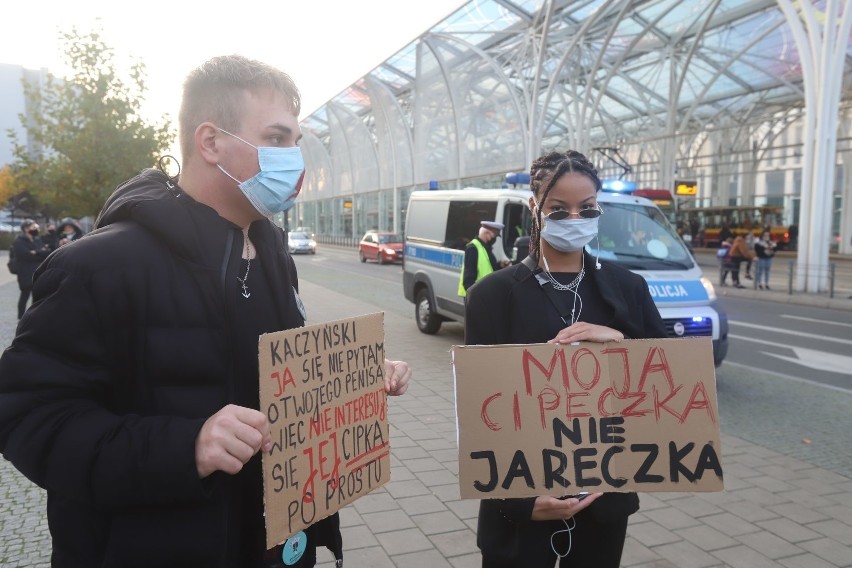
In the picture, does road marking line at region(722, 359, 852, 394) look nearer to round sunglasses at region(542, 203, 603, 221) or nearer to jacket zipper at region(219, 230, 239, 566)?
round sunglasses at region(542, 203, 603, 221)

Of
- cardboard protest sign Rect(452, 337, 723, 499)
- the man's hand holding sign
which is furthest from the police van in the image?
the man's hand holding sign

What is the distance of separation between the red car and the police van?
18425 mm

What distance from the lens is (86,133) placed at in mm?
15203

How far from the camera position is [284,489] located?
1.66 metres

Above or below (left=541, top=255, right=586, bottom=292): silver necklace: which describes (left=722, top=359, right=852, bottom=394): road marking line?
below

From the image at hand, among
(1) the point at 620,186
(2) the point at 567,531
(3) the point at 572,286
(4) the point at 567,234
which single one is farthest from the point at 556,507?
(1) the point at 620,186

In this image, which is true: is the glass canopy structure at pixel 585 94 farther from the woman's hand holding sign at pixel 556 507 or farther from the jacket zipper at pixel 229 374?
the jacket zipper at pixel 229 374

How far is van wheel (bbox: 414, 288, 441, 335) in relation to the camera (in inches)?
448

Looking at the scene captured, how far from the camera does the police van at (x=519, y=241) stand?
24.5 feet

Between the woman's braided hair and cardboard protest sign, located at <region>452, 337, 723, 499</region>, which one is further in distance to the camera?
the woman's braided hair

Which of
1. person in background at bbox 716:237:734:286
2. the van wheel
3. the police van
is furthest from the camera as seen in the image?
person in background at bbox 716:237:734:286

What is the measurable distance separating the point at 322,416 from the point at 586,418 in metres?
0.82

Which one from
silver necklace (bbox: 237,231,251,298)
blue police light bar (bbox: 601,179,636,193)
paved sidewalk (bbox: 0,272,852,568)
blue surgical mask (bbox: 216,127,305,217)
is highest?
blue police light bar (bbox: 601,179,636,193)

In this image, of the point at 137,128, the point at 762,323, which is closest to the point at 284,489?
the point at 762,323
